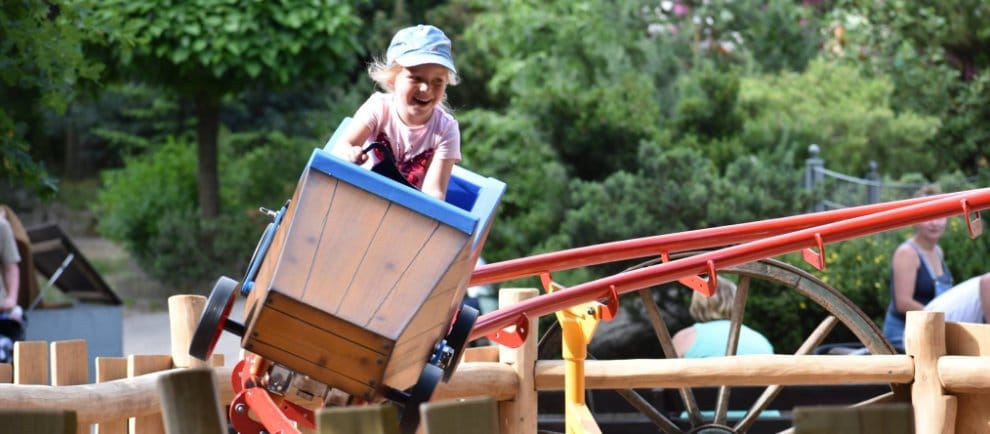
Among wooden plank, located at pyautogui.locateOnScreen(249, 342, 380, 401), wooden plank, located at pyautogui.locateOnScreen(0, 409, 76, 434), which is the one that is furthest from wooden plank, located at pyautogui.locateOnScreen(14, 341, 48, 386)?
wooden plank, located at pyautogui.locateOnScreen(0, 409, 76, 434)

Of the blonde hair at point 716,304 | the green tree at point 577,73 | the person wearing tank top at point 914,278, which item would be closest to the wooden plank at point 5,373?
the blonde hair at point 716,304

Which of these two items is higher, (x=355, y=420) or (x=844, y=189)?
(x=844, y=189)

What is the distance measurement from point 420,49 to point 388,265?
524 millimetres

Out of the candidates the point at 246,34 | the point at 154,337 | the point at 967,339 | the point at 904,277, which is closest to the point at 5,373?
the point at 967,339

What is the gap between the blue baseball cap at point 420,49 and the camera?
256 centimetres

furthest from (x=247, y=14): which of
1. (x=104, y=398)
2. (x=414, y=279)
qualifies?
(x=414, y=279)

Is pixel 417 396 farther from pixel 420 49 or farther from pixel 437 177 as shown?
pixel 420 49

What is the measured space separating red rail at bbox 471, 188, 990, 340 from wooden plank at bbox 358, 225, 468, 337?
1.84 ft

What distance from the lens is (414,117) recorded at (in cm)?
267

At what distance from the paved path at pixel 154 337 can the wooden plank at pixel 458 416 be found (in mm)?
6763

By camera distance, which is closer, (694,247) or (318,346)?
(318,346)

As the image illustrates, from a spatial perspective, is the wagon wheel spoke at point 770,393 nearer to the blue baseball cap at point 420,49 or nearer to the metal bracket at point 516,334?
the metal bracket at point 516,334

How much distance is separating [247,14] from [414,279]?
6288mm

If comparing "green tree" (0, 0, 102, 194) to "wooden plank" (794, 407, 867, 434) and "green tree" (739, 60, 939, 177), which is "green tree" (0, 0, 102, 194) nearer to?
"wooden plank" (794, 407, 867, 434)
